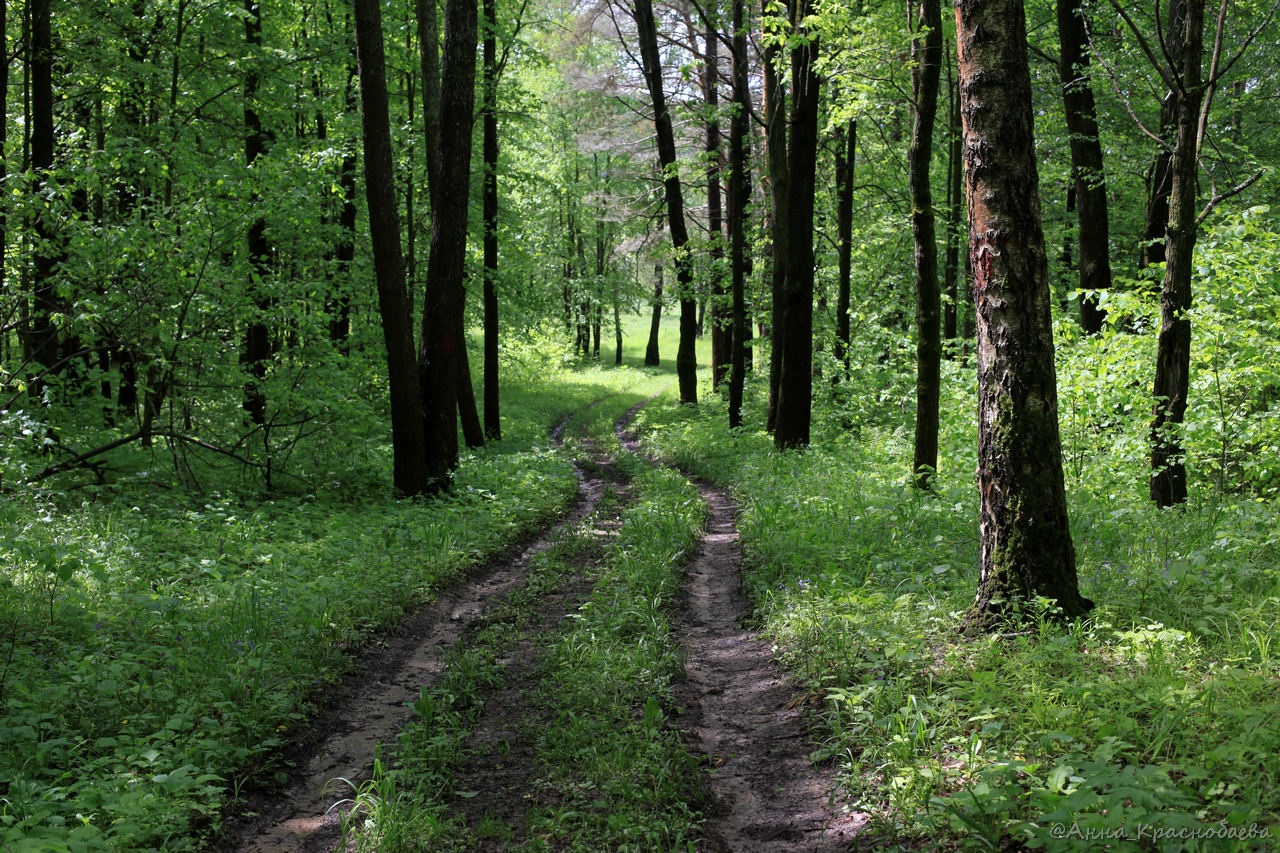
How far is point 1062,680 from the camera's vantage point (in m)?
3.95

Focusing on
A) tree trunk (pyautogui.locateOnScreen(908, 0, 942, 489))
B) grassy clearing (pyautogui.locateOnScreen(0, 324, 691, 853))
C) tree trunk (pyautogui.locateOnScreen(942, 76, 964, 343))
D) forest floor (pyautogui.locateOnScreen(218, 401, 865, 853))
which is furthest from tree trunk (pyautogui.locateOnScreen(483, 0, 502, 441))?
forest floor (pyautogui.locateOnScreen(218, 401, 865, 853))

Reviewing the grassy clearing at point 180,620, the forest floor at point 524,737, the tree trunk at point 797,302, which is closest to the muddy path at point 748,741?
the forest floor at point 524,737

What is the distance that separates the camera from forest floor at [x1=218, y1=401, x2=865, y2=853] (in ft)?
12.4

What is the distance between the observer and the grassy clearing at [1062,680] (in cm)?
295

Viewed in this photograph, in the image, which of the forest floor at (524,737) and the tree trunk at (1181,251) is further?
the tree trunk at (1181,251)

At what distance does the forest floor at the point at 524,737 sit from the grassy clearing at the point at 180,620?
10.5 inches

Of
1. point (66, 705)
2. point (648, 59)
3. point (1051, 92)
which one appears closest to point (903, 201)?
point (1051, 92)

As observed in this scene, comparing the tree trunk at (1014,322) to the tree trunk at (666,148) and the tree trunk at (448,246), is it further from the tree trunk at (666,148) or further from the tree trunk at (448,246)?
the tree trunk at (666,148)

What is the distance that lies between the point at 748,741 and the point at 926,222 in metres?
6.67

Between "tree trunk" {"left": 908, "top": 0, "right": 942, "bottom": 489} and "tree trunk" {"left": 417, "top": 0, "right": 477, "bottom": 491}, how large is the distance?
6.47 meters

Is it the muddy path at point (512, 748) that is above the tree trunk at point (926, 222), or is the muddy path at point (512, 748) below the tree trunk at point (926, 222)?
below

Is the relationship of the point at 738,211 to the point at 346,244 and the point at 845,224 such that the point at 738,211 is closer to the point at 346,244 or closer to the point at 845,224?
the point at 845,224

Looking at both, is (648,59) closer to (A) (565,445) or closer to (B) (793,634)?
(A) (565,445)

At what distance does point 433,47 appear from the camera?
12.6 metres
